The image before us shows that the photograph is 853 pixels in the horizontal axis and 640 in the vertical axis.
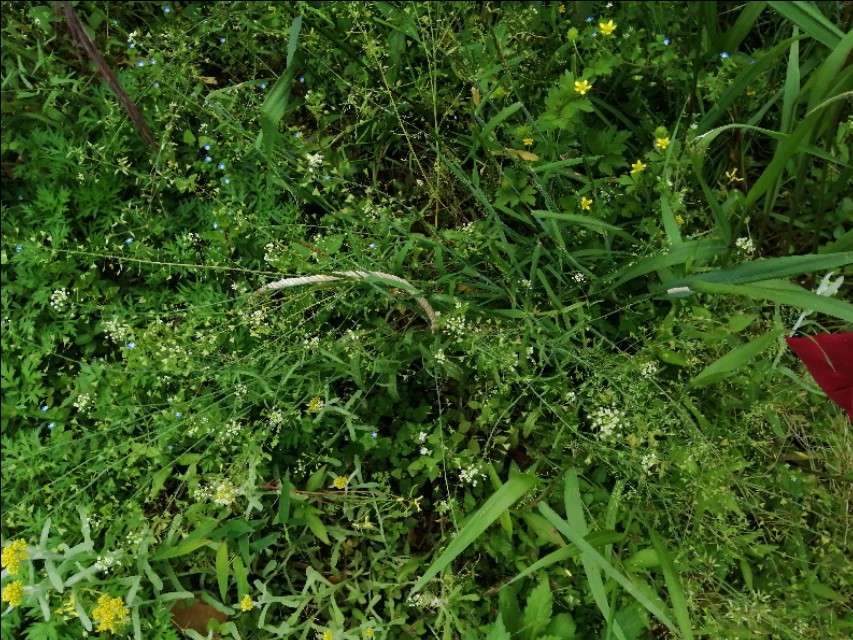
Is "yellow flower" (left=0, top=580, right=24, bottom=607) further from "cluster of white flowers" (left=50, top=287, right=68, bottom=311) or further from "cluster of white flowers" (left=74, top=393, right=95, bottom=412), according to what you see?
"cluster of white flowers" (left=50, top=287, right=68, bottom=311)

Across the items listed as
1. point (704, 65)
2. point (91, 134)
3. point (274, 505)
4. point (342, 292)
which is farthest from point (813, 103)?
point (91, 134)

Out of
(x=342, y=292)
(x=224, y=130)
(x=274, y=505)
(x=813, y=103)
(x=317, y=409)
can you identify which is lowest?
(x=274, y=505)

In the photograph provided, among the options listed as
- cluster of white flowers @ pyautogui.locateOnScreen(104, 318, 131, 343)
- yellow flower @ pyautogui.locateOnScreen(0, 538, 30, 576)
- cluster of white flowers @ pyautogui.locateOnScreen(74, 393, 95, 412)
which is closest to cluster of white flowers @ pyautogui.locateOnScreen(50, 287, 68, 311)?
cluster of white flowers @ pyautogui.locateOnScreen(104, 318, 131, 343)

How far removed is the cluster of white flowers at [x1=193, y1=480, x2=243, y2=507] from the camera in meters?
1.61

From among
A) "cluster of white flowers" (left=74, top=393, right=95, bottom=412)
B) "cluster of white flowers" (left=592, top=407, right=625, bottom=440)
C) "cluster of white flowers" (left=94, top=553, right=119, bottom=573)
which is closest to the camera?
"cluster of white flowers" (left=592, top=407, right=625, bottom=440)

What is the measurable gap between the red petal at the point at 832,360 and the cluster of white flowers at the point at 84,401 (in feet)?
6.18

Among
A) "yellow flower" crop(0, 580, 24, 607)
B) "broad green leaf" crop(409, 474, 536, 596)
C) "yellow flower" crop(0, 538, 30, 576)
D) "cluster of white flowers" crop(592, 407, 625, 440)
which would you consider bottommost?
"yellow flower" crop(0, 580, 24, 607)

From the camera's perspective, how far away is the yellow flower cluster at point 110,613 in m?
1.59

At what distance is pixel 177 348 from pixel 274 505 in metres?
0.58

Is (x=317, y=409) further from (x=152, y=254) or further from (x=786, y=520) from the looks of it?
(x=786, y=520)

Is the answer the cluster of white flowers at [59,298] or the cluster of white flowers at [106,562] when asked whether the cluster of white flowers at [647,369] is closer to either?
the cluster of white flowers at [106,562]

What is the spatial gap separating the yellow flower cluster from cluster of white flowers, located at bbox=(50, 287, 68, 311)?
85 centimetres

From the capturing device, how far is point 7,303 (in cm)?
196

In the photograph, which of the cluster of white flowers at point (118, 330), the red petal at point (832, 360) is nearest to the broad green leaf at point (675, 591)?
the red petal at point (832, 360)
